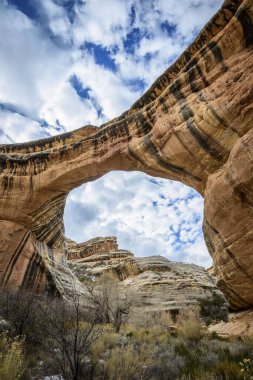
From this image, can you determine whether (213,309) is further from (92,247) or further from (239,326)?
(92,247)

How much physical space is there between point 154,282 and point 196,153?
61.2ft

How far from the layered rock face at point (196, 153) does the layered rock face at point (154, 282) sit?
34.4ft

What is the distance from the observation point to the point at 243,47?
8508 mm

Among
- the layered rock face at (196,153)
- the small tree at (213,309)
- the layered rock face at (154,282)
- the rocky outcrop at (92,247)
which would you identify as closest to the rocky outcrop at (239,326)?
the layered rock face at (196,153)

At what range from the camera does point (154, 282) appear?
82.5ft

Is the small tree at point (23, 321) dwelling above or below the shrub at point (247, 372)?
above

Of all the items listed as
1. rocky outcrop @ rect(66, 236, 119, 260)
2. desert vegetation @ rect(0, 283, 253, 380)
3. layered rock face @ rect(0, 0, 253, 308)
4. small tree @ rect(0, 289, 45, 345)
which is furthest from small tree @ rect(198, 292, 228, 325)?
rocky outcrop @ rect(66, 236, 119, 260)

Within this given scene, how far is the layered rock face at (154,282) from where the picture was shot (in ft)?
70.7

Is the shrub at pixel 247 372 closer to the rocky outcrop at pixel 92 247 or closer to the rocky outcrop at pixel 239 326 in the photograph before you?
the rocky outcrop at pixel 239 326

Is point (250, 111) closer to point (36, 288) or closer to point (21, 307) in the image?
point (21, 307)

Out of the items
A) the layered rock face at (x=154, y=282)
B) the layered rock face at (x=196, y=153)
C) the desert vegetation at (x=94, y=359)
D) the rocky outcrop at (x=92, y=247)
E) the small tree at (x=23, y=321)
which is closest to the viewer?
the desert vegetation at (x=94, y=359)

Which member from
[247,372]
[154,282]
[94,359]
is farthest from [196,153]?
[154,282]

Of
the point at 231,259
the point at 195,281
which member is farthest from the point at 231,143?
the point at 195,281

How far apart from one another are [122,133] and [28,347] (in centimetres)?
956
